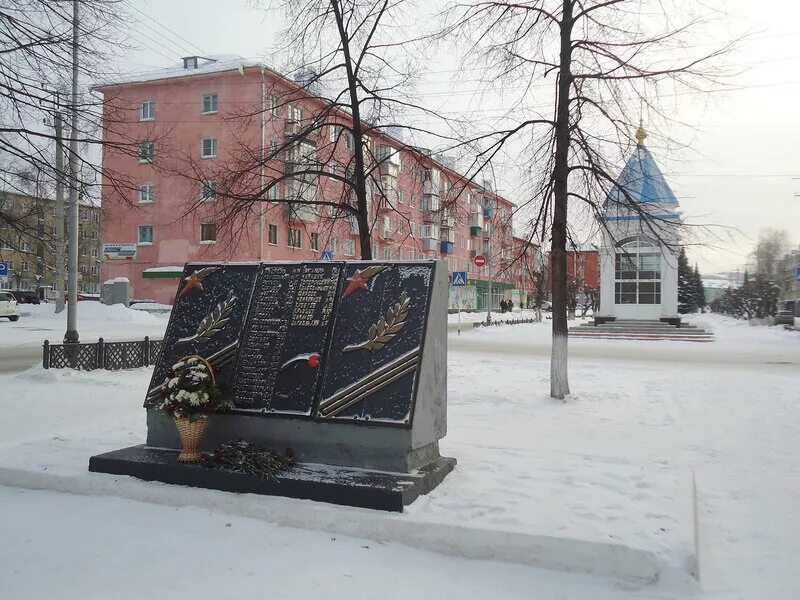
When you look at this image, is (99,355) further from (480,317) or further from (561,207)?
(480,317)

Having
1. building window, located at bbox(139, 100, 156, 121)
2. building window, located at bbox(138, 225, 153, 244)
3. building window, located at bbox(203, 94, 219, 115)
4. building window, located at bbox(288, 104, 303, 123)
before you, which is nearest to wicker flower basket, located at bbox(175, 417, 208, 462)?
building window, located at bbox(288, 104, 303, 123)

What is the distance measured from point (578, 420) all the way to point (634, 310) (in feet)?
75.3

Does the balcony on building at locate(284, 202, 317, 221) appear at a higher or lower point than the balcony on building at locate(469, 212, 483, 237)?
lower

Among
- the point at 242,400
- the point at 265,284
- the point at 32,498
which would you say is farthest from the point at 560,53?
the point at 32,498

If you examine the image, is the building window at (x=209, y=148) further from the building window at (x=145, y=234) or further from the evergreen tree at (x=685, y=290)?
the evergreen tree at (x=685, y=290)

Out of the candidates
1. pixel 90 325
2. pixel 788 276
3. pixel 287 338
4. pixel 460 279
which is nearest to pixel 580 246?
pixel 287 338

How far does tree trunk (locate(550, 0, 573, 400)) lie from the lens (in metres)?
10.9

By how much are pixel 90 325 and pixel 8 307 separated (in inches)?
276

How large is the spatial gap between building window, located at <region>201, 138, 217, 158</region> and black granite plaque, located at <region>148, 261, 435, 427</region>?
34.5m

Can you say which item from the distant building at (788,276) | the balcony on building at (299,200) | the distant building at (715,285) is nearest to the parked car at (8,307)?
the balcony on building at (299,200)

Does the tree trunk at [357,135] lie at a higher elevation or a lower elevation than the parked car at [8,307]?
higher

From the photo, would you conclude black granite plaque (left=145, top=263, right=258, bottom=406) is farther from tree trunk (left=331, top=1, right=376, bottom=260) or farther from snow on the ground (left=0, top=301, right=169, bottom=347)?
snow on the ground (left=0, top=301, right=169, bottom=347)

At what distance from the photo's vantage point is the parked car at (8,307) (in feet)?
114

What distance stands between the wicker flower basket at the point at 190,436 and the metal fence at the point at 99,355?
8136 millimetres
